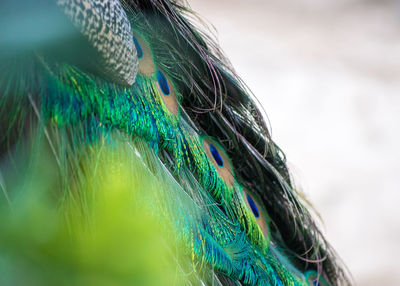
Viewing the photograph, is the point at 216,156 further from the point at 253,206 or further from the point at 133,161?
the point at 133,161

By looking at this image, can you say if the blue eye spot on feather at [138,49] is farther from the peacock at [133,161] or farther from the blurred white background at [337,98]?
the blurred white background at [337,98]

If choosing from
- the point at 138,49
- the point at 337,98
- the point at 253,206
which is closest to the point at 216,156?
the point at 253,206

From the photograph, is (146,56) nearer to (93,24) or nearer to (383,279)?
(93,24)

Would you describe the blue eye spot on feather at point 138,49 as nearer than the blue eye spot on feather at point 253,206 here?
Yes

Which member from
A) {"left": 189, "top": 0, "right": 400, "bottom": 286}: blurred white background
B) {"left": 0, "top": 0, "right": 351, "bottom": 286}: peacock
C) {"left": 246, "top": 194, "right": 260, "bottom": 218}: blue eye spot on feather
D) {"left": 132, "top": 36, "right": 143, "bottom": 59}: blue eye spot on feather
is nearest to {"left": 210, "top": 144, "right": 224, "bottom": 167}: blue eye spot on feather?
{"left": 0, "top": 0, "right": 351, "bottom": 286}: peacock

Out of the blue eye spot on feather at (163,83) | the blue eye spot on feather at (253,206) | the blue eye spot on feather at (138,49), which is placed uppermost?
the blue eye spot on feather at (138,49)

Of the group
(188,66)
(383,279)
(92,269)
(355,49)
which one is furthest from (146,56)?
(355,49)

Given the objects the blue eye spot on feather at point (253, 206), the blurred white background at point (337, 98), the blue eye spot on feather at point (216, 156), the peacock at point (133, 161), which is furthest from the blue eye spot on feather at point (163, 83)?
the blurred white background at point (337, 98)
